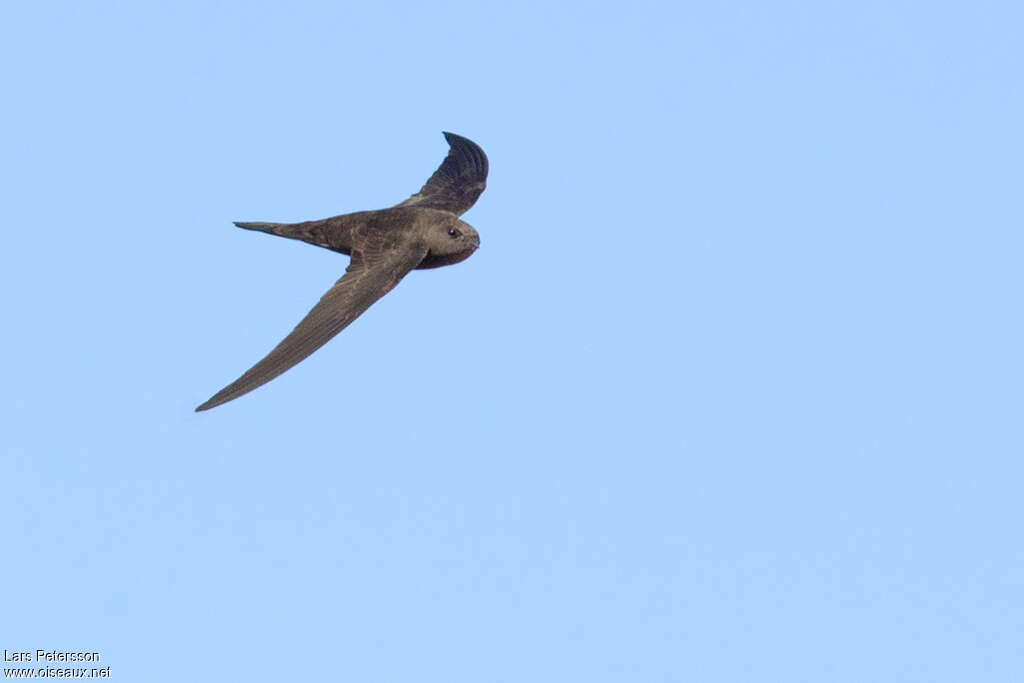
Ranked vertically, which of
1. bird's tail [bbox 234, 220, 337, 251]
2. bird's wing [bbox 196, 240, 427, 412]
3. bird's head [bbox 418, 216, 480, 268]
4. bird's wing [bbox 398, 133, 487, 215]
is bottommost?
bird's wing [bbox 196, 240, 427, 412]

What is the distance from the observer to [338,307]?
19.9 m

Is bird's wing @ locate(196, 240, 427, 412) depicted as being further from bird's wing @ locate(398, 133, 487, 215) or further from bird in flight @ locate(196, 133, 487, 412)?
bird's wing @ locate(398, 133, 487, 215)

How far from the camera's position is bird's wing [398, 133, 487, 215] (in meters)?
23.8

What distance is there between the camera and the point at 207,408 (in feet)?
53.3

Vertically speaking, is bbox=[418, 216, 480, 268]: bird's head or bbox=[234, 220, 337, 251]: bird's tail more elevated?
bbox=[234, 220, 337, 251]: bird's tail

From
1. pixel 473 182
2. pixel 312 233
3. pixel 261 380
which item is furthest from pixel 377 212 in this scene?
pixel 261 380

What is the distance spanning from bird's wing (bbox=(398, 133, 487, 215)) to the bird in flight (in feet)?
0.09

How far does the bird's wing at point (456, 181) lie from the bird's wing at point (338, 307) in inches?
105

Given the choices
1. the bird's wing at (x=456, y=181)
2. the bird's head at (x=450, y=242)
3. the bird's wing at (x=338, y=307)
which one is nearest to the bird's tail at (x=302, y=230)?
the bird's wing at (x=338, y=307)

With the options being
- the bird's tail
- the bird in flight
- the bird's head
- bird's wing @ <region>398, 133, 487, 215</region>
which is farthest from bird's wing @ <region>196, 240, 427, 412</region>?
bird's wing @ <region>398, 133, 487, 215</region>

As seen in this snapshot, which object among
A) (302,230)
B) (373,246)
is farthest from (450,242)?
(302,230)

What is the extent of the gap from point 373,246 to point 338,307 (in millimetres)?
1710

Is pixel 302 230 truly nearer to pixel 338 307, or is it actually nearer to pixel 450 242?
pixel 450 242

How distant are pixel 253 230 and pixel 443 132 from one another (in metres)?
4.34
